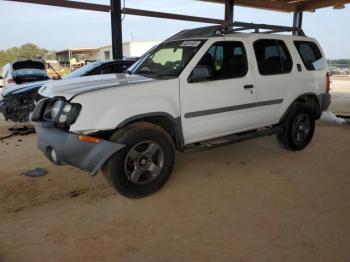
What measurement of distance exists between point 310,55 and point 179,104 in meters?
3.06

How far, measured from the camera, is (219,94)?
4.51 meters

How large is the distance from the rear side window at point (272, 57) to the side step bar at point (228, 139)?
3.00 feet

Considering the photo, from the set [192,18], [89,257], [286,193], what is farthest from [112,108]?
[192,18]

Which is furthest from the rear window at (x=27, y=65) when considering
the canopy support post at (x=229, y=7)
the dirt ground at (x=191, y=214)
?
the canopy support post at (x=229, y=7)

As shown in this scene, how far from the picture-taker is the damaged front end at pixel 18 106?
295 inches

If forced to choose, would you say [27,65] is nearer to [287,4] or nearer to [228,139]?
[228,139]

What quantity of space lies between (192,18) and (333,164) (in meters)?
7.86

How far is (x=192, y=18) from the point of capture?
11.6 m

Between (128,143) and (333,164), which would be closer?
(128,143)

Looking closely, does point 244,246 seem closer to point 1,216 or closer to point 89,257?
point 89,257

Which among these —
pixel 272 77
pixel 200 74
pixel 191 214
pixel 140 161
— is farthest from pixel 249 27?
pixel 191 214

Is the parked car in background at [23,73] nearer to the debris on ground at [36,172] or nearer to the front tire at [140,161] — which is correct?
the debris on ground at [36,172]

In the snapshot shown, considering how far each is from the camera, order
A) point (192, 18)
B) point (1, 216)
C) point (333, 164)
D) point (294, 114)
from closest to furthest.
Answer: point (1, 216)
point (333, 164)
point (294, 114)
point (192, 18)

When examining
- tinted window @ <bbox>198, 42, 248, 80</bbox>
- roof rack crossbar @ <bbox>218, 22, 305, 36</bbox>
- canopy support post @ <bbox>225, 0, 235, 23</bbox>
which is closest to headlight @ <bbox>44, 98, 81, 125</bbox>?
tinted window @ <bbox>198, 42, 248, 80</bbox>
